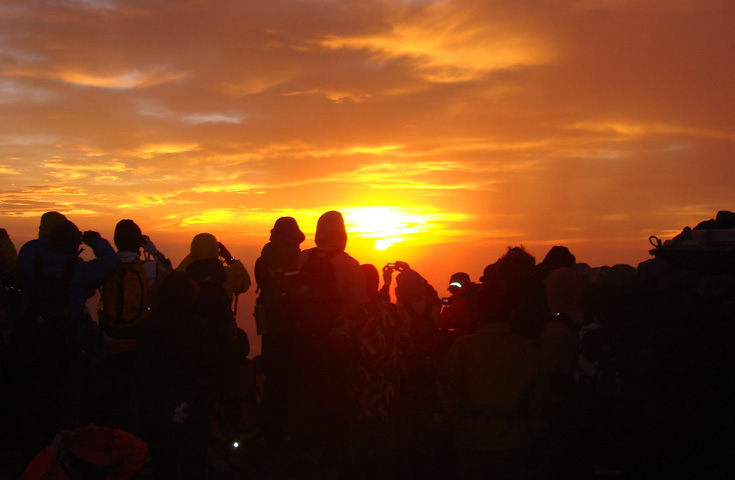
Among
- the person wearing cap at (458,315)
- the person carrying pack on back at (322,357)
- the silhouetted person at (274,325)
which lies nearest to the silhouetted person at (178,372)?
the silhouetted person at (274,325)

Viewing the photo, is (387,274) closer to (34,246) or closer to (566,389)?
(566,389)

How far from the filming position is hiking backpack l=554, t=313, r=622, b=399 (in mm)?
5895

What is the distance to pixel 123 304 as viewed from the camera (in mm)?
7188

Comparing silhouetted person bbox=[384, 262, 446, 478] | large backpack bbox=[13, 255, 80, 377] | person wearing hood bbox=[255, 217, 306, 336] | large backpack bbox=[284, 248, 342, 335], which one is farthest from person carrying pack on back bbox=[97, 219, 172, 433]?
silhouetted person bbox=[384, 262, 446, 478]

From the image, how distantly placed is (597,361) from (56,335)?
17.4 ft

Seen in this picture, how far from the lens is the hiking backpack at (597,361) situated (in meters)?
5.89

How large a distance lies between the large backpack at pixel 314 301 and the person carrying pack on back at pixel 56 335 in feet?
8.09

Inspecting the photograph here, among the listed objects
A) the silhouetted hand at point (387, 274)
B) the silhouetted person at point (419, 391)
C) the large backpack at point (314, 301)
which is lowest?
the silhouetted person at point (419, 391)

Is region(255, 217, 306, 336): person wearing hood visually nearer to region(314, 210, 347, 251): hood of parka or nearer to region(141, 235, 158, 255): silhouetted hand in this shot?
region(314, 210, 347, 251): hood of parka

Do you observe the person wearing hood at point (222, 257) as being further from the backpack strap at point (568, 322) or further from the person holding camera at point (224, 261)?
the backpack strap at point (568, 322)

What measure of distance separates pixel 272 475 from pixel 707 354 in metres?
4.22

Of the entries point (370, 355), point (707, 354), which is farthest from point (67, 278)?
point (707, 354)

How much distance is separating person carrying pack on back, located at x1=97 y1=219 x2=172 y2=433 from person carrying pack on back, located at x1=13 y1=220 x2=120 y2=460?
0.46 feet

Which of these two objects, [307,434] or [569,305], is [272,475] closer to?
[307,434]
